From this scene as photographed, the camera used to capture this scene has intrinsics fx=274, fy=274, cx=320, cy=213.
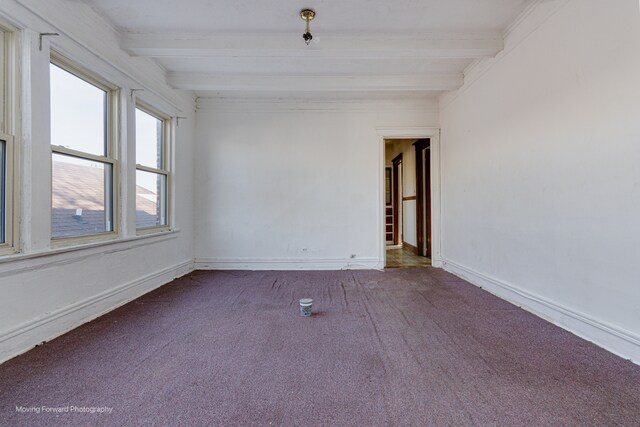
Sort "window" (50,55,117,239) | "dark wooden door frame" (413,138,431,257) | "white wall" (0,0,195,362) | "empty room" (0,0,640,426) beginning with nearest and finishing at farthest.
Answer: "empty room" (0,0,640,426)
"white wall" (0,0,195,362)
"window" (50,55,117,239)
"dark wooden door frame" (413,138,431,257)

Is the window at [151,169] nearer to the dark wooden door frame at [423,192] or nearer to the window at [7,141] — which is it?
the window at [7,141]

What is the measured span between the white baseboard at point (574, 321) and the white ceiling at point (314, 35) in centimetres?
252

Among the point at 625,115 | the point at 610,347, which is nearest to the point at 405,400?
the point at 610,347

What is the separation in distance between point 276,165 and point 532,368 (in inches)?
150

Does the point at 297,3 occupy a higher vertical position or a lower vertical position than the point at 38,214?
higher

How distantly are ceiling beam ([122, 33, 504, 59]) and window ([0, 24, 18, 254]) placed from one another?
1.09 m

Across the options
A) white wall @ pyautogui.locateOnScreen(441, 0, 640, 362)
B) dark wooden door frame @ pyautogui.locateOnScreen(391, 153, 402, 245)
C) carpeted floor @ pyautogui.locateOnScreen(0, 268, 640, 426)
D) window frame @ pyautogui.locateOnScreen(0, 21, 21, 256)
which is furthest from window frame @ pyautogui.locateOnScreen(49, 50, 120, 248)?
dark wooden door frame @ pyautogui.locateOnScreen(391, 153, 402, 245)

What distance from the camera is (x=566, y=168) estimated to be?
7.20 ft

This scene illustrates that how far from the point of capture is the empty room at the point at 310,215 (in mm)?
1534

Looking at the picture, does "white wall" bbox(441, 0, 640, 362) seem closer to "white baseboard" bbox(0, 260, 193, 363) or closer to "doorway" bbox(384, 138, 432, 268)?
"doorway" bbox(384, 138, 432, 268)

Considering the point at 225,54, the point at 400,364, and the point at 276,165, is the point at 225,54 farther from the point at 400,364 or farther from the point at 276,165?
the point at 400,364

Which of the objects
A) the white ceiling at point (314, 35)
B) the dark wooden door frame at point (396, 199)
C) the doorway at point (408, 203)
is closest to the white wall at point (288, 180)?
the white ceiling at point (314, 35)

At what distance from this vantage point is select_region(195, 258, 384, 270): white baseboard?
14.4 ft

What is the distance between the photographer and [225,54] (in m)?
2.92
